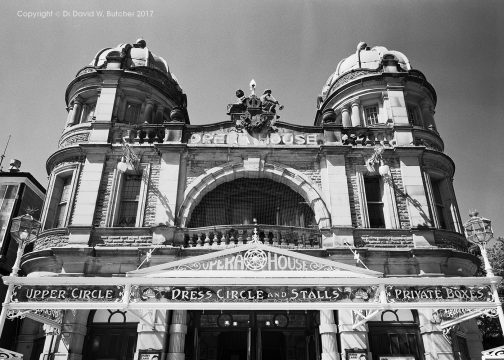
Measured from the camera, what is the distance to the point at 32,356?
13.9 metres

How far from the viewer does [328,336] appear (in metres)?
12.9


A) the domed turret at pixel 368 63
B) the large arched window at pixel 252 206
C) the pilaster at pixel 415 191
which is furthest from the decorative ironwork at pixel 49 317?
the domed turret at pixel 368 63

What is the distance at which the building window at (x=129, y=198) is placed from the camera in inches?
599

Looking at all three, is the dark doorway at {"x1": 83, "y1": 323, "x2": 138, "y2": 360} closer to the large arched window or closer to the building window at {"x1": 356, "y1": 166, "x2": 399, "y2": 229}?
the large arched window

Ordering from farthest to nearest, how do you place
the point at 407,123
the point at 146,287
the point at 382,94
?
the point at 382,94 → the point at 407,123 → the point at 146,287

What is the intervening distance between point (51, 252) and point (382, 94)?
1570cm

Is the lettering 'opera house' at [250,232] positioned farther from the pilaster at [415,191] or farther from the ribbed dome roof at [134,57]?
the ribbed dome roof at [134,57]

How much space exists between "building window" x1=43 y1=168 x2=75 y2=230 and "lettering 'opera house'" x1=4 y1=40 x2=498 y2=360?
0.08 meters

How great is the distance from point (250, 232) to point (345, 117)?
8.42 meters

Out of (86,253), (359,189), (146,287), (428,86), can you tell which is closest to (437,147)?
(428,86)

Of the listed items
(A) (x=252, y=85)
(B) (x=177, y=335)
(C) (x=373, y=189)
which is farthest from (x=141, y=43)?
(B) (x=177, y=335)

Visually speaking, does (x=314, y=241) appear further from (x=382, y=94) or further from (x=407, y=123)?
(x=382, y=94)

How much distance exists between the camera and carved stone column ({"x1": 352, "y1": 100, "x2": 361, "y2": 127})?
1848 cm

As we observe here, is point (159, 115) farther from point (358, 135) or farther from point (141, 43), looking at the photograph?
point (358, 135)
